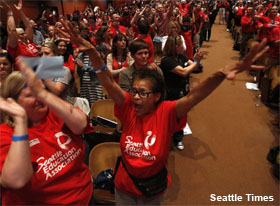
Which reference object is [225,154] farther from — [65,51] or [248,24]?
[248,24]

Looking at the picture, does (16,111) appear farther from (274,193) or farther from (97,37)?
(97,37)

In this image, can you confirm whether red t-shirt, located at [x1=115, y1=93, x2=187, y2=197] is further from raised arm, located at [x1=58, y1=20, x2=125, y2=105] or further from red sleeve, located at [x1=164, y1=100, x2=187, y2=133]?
raised arm, located at [x1=58, y1=20, x2=125, y2=105]

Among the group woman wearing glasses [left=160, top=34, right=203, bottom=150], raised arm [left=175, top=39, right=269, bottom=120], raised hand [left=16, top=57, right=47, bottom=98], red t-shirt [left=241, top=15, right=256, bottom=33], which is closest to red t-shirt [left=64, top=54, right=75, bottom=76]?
woman wearing glasses [left=160, top=34, right=203, bottom=150]

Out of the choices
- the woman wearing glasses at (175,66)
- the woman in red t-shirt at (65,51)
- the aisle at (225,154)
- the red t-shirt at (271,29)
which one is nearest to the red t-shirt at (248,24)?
the red t-shirt at (271,29)

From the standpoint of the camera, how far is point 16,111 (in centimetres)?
95

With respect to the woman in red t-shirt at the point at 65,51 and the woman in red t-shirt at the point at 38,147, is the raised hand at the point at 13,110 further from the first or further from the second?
the woman in red t-shirt at the point at 65,51

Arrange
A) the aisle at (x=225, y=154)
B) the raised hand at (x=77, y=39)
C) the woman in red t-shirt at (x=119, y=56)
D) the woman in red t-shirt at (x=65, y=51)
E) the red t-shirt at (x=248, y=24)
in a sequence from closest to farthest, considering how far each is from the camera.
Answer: the raised hand at (x=77, y=39)
the aisle at (x=225, y=154)
the woman in red t-shirt at (x=65, y=51)
the woman in red t-shirt at (x=119, y=56)
the red t-shirt at (x=248, y=24)

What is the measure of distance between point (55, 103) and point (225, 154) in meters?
2.78

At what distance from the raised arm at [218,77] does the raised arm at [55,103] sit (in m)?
0.64

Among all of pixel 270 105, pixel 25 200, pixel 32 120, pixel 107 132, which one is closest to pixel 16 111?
pixel 32 120

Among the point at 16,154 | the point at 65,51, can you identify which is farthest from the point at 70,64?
the point at 16,154

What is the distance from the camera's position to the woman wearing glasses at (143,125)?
1.35 meters

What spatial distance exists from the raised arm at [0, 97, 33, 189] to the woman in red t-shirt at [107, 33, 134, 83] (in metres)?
2.02

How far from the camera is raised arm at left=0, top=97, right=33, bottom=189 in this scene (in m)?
0.93
